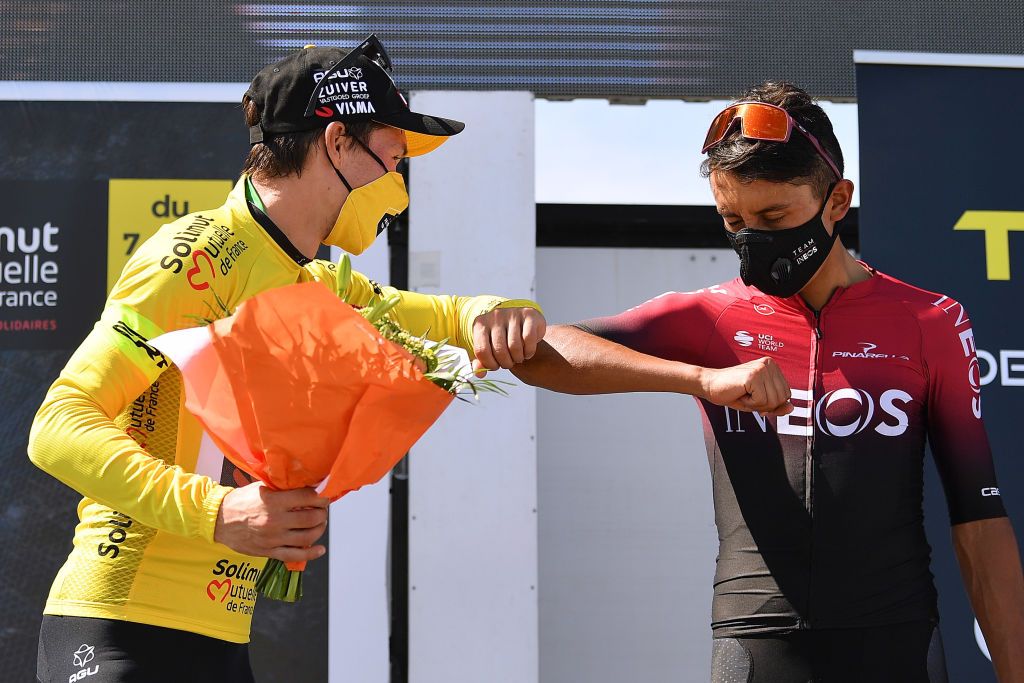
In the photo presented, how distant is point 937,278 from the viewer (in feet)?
13.5

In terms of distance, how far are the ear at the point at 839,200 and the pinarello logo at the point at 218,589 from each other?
52.0 inches

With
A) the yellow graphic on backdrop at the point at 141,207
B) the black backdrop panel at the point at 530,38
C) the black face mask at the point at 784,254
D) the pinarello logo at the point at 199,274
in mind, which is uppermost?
the black backdrop panel at the point at 530,38

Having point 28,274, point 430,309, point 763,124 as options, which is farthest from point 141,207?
point 763,124

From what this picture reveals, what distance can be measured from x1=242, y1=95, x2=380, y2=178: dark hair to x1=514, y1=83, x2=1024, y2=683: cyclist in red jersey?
562 mm

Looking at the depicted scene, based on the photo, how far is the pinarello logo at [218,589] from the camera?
6.33 ft

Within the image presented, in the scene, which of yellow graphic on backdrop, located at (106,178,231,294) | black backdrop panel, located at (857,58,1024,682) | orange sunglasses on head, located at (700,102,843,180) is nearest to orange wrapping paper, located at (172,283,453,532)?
orange sunglasses on head, located at (700,102,843,180)

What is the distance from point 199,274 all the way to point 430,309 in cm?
63

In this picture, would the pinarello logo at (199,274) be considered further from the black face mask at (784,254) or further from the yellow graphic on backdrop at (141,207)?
the yellow graphic on backdrop at (141,207)

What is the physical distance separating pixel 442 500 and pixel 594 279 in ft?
4.00

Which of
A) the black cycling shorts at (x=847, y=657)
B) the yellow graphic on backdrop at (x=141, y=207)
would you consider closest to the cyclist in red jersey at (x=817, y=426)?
the black cycling shorts at (x=847, y=657)

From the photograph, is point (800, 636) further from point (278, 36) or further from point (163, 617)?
point (278, 36)

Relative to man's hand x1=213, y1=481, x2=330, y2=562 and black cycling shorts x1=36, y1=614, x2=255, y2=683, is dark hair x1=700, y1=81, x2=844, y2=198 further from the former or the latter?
black cycling shorts x1=36, y1=614, x2=255, y2=683

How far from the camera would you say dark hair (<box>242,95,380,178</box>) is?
208cm

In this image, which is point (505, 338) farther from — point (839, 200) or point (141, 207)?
point (141, 207)
